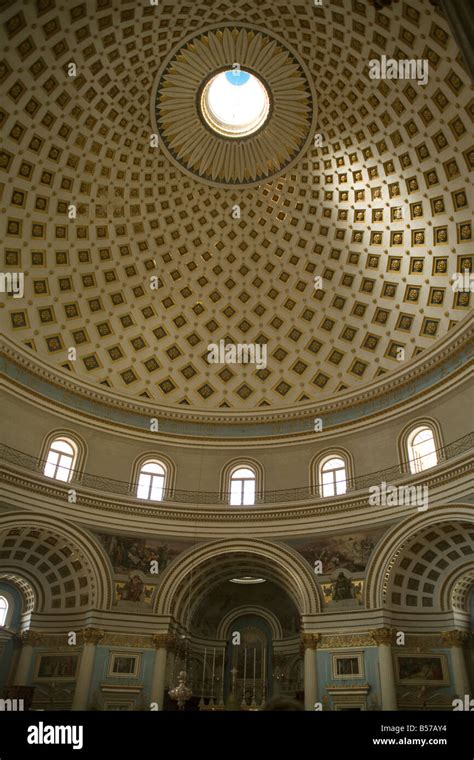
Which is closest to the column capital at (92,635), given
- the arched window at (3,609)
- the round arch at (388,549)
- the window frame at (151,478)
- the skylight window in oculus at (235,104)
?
the arched window at (3,609)

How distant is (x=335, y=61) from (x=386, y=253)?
29.2 feet

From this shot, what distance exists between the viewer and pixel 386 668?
1959 cm

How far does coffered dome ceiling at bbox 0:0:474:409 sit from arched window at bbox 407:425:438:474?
3.84 meters

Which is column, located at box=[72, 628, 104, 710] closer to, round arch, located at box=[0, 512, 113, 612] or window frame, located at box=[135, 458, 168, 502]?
round arch, located at box=[0, 512, 113, 612]

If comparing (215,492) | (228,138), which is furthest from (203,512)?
(228,138)

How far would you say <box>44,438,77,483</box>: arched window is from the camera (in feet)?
77.9

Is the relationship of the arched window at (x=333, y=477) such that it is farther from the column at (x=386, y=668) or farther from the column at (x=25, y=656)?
the column at (x=25, y=656)

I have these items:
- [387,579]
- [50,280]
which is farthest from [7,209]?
[387,579]

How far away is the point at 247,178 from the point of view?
28516 mm

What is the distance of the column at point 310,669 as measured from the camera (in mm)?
20391

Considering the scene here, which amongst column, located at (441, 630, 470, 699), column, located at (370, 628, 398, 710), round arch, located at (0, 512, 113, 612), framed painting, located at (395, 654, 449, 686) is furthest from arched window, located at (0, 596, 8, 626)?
column, located at (441, 630, 470, 699)

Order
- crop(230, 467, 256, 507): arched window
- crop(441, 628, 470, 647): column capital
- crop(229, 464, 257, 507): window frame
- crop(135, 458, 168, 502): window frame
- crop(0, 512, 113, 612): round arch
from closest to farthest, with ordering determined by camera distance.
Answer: crop(441, 628, 470, 647): column capital → crop(0, 512, 113, 612): round arch → crop(135, 458, 168, 502): window frame → crop(229, 464, 257, 507): window frame → crop(230, 467, 256, 507): arched window

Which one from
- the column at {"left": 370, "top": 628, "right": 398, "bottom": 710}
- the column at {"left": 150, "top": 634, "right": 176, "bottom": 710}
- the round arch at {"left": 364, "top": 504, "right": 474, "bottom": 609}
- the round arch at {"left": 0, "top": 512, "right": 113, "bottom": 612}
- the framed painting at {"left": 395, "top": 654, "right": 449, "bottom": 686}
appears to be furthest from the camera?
the round arch at {"left": 0, "top": 512, "right": 113, "bottom": 612}

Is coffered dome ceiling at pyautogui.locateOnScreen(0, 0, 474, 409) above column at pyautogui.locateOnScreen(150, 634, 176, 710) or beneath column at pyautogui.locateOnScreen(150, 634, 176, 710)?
above
